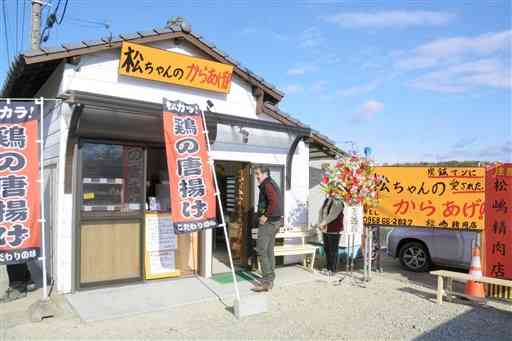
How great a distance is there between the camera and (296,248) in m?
8.05

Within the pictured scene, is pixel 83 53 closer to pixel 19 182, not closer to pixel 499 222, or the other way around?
pixel 19 182

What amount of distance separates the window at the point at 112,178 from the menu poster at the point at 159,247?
0.41 meters

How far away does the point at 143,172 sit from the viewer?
675cm

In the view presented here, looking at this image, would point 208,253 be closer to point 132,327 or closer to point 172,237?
point 172,237

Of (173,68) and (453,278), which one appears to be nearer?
(453,278)

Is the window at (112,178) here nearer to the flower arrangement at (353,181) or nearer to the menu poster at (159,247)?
the menu poster at (159,247)

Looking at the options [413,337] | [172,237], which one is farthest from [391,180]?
[172,237]

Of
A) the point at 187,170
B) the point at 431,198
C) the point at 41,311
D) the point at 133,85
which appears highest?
the point at 133,85

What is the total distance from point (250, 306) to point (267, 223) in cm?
150

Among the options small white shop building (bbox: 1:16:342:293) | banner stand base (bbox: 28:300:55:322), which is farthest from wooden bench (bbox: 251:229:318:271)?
banner stand base (bbox: 28:300:55:322)

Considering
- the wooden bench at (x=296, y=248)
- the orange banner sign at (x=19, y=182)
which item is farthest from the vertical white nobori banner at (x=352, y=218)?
the orange banner sign at (x=19, y=182)

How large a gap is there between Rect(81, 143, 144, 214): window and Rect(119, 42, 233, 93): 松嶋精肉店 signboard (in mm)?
1299

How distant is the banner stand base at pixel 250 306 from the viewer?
5.30 m

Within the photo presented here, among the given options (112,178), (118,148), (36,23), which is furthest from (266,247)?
(36,23)
